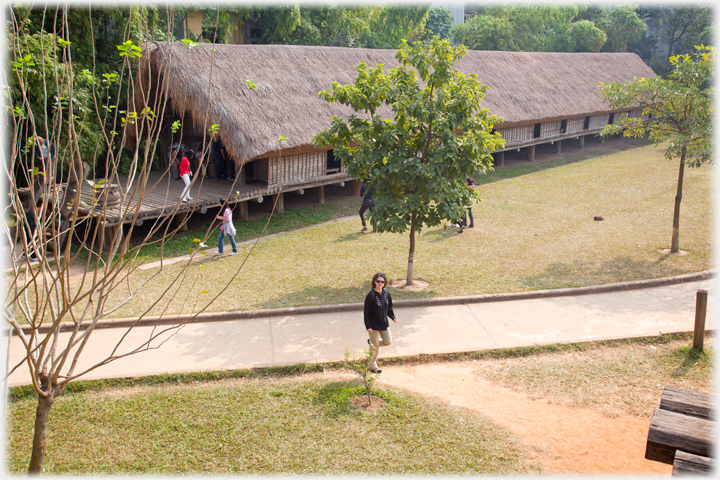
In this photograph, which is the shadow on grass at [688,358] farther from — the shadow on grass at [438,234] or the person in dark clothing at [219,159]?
the person in dark clothing at [219,159]

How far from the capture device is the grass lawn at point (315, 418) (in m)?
5.77

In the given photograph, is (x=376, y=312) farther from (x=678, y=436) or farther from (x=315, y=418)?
(x=678, y=436)

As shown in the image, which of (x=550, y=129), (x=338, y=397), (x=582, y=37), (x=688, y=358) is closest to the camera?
(x=338, y=397)

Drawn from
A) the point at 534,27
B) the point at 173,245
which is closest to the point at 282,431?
the point at 173,245

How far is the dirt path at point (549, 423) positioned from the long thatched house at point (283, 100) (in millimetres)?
4824

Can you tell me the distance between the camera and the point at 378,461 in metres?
5.77

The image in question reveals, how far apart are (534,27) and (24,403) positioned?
4092 centimetres

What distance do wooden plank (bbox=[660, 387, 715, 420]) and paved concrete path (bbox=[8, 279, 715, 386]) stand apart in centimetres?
407

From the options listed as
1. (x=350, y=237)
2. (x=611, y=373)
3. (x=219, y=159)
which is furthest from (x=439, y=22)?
(x=611, y=373)

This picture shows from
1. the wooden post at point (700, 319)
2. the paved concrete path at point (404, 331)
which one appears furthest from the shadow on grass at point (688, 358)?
the paved concrete path at point (404, 331)

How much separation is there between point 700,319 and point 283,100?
12384 mm

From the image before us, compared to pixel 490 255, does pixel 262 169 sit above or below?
above

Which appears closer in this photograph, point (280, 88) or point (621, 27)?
point (280, 88)

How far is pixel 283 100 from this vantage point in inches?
643
